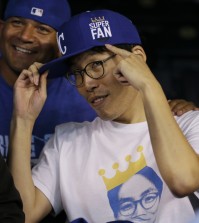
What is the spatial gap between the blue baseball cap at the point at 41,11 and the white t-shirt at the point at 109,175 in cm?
65

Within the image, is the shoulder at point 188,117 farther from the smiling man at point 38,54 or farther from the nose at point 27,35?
the nose at point 27,35

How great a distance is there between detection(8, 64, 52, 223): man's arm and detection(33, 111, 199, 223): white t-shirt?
2.7 inches

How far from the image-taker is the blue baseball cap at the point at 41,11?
3.47 meters

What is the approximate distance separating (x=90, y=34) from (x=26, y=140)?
0.48 m

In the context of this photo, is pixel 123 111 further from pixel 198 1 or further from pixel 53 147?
pixel 198 1

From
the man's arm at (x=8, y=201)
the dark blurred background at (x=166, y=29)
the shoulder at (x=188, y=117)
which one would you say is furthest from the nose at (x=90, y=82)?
the dark blurred background at (x=166, y=29)

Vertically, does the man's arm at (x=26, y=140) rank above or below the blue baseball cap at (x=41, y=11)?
below

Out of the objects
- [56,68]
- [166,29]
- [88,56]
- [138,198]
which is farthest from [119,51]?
[166,29]

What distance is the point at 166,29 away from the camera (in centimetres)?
470

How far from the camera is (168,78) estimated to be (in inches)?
175

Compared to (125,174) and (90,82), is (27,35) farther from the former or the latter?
(125,174)

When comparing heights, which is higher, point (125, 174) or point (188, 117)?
point (188, 117)

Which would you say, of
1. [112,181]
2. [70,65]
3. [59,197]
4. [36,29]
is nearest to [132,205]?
[112,181]

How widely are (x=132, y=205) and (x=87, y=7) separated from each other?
82.0 inches
